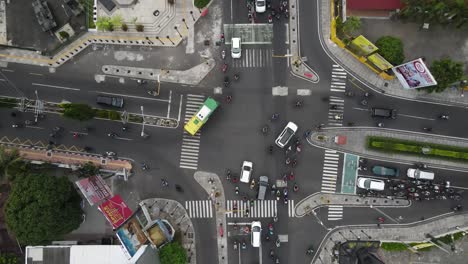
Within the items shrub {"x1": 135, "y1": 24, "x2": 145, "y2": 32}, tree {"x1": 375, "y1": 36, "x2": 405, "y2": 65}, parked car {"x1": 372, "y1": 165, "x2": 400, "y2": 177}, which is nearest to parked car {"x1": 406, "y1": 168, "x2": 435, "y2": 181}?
parked car {"x1": 372, "y1": 165, "x2": 400, "y2": 177}

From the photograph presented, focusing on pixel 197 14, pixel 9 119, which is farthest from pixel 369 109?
pixel 9 119

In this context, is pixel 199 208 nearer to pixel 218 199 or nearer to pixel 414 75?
Answer: pixel 218 199

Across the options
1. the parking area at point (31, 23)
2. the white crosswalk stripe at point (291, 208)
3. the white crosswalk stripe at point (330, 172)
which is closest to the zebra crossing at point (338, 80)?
the white crosswalk stripe at point (330, 172)

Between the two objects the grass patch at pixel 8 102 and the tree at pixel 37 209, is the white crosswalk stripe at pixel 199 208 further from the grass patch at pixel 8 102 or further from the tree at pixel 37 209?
the grass patch at pixel 8 102

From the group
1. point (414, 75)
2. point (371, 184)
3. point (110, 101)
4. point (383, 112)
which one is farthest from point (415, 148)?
point (110, 101)

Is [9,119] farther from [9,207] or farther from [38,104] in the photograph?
[9,207]
